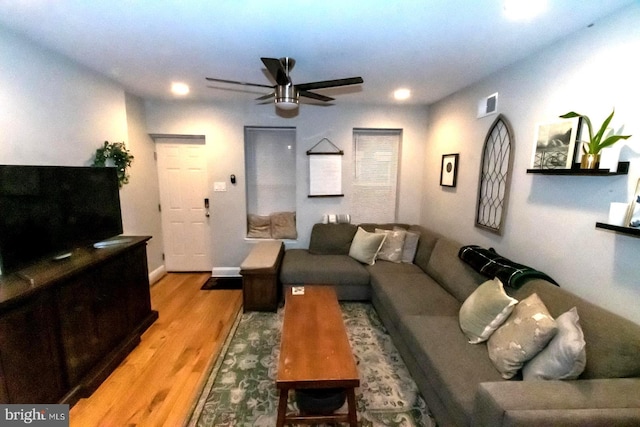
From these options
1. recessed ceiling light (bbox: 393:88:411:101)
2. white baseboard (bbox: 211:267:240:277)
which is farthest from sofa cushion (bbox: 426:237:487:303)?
white baseboard (bbox: 211:267:240:277)

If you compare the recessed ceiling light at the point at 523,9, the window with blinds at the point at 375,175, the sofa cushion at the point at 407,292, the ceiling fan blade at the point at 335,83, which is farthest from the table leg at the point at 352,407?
the window with blinds at the point at 375,175

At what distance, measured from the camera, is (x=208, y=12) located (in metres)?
1.66

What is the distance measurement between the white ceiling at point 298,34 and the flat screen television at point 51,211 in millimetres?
971

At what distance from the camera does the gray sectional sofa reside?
1.13 m

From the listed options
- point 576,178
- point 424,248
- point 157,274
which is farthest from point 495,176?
point 157,274

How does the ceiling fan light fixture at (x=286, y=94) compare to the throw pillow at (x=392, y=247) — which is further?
the throw pillow at (x=392, y=247)

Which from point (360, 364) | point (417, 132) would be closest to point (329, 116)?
point (417, 132)

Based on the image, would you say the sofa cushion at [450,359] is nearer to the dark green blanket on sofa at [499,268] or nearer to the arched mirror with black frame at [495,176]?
the dark green blanket on sofa at [499,268]

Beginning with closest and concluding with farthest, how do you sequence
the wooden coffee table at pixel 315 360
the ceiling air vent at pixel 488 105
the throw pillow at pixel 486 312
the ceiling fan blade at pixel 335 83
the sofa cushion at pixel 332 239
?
1. the wooden coffee table at pixel 315 360
2. the throw pillow at pixel 486 312
3. the ceiling fan blade at pixel 335 83
4. the ceiling air vent at pixel 488 105
5. the sofa cushion at pixel 332 239

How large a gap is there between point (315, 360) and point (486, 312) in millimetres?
1153

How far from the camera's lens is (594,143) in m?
1.61

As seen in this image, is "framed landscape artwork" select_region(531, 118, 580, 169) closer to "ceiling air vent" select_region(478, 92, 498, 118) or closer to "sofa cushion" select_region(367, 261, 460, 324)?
"ceiling air vent" select_region(478, 92, 498, 118)

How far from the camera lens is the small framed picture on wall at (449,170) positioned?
129 inches

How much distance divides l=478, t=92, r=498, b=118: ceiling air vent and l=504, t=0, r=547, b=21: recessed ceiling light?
1.00 metres
